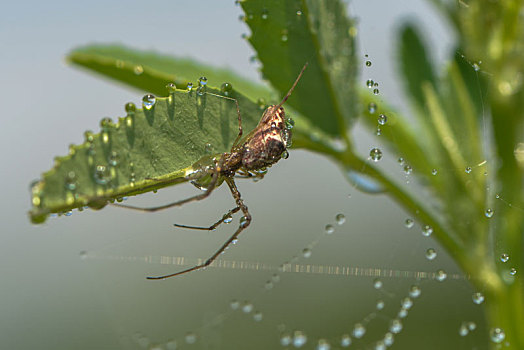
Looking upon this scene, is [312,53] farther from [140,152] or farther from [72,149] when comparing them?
[72,149]

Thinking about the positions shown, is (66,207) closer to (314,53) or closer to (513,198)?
(314,53)

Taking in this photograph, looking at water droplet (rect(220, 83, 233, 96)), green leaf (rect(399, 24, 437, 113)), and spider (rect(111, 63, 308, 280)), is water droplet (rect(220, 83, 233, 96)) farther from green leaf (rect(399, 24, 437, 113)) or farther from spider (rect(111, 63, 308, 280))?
green leaf (rect(399, 24, 437, 113))

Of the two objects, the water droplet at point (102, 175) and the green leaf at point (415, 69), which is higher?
the green leaf at point (415, 69)

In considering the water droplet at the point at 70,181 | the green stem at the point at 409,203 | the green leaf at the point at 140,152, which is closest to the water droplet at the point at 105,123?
the green leaf at the point at 140,152

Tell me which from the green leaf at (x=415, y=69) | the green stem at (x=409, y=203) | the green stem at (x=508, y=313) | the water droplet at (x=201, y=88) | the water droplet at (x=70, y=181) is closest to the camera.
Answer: the water droplet at (x=70, y=181)

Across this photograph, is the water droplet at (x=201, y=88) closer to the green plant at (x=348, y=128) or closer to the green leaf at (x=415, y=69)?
the green plant at (x=348, y=128)

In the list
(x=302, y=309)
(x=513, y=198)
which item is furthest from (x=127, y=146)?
(x=302, y=309)

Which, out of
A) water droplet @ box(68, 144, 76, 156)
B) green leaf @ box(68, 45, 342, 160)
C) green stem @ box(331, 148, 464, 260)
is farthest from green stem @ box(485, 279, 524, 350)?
water droplet @ box(68, 144, 76, 156)
